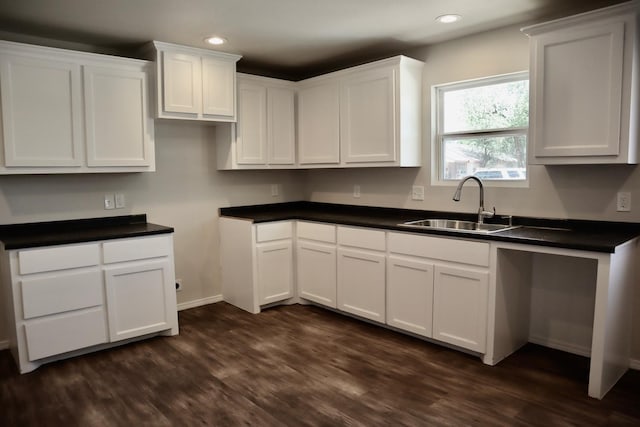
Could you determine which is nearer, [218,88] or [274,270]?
[218,88]

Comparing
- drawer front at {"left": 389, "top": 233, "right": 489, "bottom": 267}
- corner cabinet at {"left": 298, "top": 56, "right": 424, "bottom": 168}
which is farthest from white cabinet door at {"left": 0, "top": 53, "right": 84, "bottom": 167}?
drawer front at {"left": 389, "top": 233, "right": 489, "bottom": 267}

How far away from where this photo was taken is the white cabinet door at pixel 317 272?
3902 mm

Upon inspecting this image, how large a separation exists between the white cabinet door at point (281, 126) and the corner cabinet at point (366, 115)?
0.16m

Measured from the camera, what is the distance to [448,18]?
3.12 meters

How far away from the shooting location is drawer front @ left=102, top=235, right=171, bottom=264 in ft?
10.5

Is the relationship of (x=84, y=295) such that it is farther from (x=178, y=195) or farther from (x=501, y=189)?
(x=501, y=189)

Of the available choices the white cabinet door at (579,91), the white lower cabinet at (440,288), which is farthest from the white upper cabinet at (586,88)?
the white lower cabinet at (440,288)

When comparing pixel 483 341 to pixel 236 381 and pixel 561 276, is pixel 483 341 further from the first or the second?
pixel 236 381

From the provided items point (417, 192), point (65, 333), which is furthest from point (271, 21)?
point (65, 333)

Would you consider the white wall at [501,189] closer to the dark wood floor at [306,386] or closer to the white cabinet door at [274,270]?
the dark wood floor at [306,386]

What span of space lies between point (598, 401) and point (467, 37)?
264 centimetres

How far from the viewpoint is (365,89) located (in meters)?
3.85

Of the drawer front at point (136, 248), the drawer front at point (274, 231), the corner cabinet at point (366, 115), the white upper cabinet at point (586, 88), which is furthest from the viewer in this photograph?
the drawer front at point (274, 231)

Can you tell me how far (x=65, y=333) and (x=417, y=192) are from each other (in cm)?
288
